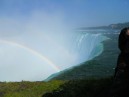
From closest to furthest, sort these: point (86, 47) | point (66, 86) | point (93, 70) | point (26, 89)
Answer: point (66, 86), point (26, 89), point (93, 70), point (86, 47)

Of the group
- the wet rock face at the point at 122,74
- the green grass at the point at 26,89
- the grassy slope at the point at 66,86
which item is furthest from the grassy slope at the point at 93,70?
the wet rock face at the point at 122,74

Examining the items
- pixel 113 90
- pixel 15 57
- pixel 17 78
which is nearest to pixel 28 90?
pixel 113 90

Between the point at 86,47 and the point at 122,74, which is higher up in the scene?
the point at 86,47

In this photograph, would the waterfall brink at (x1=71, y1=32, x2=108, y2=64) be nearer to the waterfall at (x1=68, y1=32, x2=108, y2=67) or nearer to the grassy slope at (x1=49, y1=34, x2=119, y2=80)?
the waterfall at (x1=68, y1=32, x2=108, y2=67)

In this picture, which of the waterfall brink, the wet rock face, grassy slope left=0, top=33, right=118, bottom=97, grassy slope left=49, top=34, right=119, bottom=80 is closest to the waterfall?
the waterfall brink

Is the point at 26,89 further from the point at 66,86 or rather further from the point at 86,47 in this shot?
the point at 86,47

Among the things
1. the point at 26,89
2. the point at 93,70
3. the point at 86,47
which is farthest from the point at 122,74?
the point at 86,47

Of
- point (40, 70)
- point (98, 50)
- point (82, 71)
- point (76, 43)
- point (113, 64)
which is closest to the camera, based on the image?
point (82, 71)

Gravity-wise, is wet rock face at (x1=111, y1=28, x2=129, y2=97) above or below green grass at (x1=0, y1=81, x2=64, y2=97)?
below

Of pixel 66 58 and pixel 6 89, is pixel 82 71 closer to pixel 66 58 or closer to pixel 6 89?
pixel 6 89
